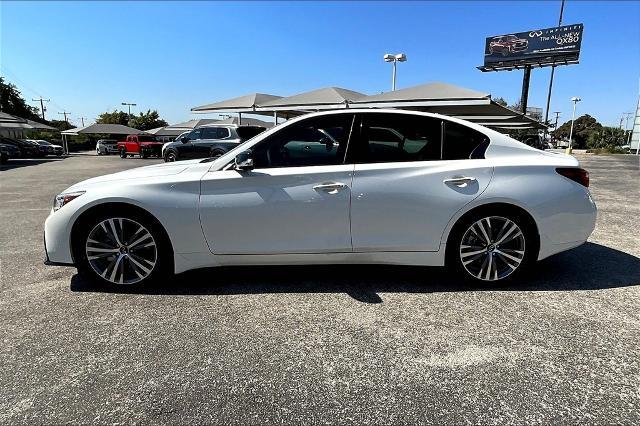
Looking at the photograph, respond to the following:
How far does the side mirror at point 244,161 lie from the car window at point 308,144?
0.29 feet

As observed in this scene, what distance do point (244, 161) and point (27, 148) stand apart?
3556 cm

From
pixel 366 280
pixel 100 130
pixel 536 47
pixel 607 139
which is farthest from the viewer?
pixel 607 139

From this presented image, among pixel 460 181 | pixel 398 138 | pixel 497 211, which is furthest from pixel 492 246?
pixel 398 138

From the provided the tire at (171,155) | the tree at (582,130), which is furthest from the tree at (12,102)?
the tree at (582,130)

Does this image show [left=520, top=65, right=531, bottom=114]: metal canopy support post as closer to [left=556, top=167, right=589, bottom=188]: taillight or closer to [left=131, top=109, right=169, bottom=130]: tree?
[left=556, top=167, right=589, bottom=188]: taillight

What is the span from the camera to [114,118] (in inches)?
2945

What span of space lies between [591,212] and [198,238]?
341 centimetres

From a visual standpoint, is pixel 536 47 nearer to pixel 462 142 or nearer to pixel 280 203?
pixel 462 142

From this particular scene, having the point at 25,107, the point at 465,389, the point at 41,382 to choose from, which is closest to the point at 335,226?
the point at 465,389

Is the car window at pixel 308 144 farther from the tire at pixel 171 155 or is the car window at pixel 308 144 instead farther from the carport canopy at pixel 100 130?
the carport canopy at pixel 100 130

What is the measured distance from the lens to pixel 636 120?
41.9 meters

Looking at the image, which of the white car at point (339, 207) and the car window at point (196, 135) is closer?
the white car at point (339, 207)

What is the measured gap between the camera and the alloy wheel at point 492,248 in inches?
134

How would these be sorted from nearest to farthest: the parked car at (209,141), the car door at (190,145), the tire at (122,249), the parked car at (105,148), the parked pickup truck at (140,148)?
the tire at (122,249) → the parked car at (209,141) → the car door at (190,145) → the parked pickup truck at (140,148) → the parked car at (105,148)
